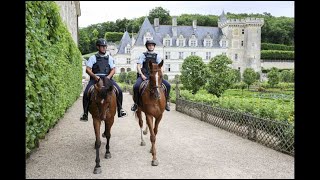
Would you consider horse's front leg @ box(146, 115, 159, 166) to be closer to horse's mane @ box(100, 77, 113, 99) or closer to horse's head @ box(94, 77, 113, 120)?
horse's head @ box(94, 77, 113, 120)

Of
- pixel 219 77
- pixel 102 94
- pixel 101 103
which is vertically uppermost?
pixel 219 77

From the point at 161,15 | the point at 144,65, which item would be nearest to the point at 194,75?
the point at 144,65

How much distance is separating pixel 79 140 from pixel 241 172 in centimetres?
464

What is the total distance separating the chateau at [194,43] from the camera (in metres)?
64.0

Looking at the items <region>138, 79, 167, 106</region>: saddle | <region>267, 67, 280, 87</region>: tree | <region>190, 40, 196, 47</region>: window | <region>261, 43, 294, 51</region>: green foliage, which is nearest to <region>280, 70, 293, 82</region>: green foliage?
<region>267, 67, 280, 87</region>: tree

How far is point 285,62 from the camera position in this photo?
262 feet

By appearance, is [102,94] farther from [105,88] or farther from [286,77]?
[286,77]

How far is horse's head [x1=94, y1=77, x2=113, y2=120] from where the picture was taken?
5.88 meters

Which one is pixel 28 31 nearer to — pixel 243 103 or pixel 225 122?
pixel 225 122

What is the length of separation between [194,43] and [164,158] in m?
61.1

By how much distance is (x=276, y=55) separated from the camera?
260 feet

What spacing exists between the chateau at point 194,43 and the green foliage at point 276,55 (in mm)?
8111

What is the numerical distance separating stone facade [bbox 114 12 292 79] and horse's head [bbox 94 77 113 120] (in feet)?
181
